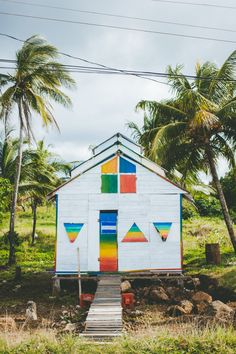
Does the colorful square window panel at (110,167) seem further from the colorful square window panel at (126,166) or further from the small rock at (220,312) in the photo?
the small rock at (220,312)

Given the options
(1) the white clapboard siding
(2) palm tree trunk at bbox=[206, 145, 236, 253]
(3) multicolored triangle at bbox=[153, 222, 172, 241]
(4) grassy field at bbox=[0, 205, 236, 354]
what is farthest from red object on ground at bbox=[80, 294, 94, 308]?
(2) palm tree trunk at bbox=[206, 145, 236, 253]

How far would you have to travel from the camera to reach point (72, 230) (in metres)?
16.3

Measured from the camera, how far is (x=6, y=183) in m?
20.7

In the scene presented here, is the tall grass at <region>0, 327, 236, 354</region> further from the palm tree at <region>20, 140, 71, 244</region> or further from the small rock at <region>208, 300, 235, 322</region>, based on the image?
the palm tree at <region>20, 140, 71, 244</region>

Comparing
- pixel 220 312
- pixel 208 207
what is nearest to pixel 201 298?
pixel 220 312

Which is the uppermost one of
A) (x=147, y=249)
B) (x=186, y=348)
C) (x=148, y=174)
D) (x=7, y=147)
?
(x=7, y=147)

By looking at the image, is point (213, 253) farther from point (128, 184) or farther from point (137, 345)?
point (137, 345)

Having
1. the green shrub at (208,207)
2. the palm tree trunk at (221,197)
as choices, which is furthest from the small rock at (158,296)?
the green shrub at (208,207)

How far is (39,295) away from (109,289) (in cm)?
319

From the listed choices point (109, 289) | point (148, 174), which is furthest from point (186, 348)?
point (148, 174)

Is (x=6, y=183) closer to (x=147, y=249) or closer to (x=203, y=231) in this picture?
(x=147, y=249)

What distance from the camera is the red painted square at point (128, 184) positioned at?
1658 centimetres

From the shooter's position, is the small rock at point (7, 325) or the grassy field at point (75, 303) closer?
the grassy field at point (75, 303)

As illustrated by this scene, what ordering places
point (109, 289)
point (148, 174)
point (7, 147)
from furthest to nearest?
point (7, 147) < point (148, 174) < point (109, 289)
